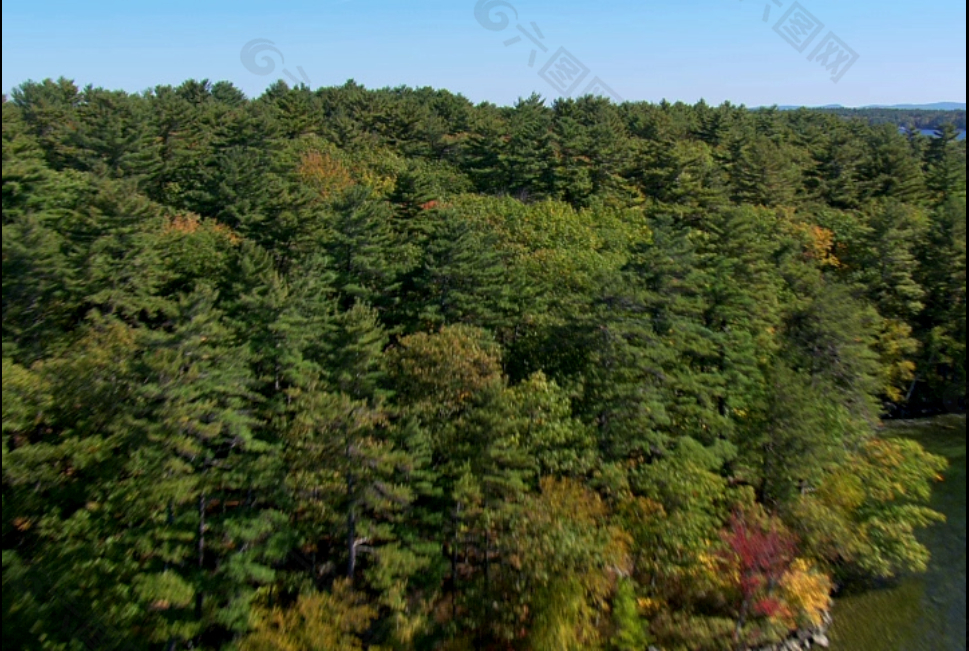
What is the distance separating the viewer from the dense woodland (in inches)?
712

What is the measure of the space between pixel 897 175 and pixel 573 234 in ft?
118

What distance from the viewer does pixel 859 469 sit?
25.8 meters

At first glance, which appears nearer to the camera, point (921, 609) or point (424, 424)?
point (424, 424)

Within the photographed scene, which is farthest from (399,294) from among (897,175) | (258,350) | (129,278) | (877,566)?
(897,175)

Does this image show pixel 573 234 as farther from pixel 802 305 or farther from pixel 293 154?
pixel 293 154

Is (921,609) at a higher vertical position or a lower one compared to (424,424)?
lower

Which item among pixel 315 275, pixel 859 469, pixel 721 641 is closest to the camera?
pixel 721 641

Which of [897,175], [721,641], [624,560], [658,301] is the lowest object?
[721,641]

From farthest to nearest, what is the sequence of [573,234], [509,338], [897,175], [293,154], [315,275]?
[897,175] < [293,154] < [573,234] < [509,338] < [315,275]

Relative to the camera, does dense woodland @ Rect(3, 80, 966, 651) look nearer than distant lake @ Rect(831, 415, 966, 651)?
Yes

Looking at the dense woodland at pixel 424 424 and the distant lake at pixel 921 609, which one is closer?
the dense woodland at pixel 424 424

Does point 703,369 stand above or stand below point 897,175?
below

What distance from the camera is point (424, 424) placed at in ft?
73.5

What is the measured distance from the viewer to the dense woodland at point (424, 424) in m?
18.1
